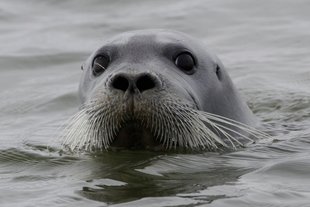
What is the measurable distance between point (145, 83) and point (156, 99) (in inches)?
4.7

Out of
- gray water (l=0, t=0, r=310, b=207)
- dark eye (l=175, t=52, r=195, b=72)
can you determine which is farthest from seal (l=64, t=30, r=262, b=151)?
gray water (l=0, t=0, r=310, b=207)

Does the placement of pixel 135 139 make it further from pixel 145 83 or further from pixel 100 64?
pixel 100 64

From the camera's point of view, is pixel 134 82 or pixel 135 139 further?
pixel 135 139

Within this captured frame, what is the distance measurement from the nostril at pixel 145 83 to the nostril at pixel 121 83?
0.07m

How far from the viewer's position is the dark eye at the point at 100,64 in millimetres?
6660

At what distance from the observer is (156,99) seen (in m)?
6.04

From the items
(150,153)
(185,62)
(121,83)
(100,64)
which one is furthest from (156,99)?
(100,64)

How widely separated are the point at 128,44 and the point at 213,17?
245 inches

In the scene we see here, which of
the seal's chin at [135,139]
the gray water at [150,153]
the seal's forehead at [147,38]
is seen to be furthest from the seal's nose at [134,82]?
the seal's forehead at [147,38]

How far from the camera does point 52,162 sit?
6555 mm

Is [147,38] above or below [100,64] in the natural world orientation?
above

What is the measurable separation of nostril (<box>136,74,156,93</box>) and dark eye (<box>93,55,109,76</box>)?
689 millimetres

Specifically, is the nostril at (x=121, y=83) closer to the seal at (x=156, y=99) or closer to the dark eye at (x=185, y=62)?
the seal at (x=156, y=99)

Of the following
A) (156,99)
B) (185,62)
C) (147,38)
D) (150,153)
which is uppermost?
(147,38)
